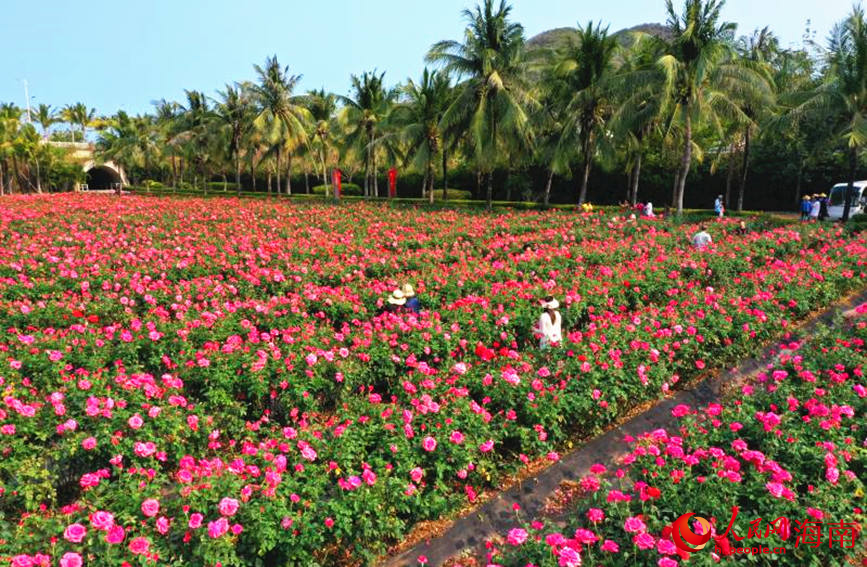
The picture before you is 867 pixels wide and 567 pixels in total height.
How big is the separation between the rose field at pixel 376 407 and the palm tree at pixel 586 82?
48.1 feet

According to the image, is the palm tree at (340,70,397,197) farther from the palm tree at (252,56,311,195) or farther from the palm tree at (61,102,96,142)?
the palm tree at (61,102,96,142)

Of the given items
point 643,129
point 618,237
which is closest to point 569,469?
point 618,237

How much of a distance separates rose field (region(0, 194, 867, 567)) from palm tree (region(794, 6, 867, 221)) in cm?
1075

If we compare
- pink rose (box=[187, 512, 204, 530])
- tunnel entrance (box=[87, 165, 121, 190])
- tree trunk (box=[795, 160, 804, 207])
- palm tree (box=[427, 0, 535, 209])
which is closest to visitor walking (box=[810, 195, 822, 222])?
tree trunk (box=[795, 160, 804, 207])

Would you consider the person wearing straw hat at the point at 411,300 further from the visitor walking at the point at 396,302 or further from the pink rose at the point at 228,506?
the pink rose at the point at 228,506

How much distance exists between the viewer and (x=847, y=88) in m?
18.6

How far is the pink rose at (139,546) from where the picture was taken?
117 inches

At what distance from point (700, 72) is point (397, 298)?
54.8 ft

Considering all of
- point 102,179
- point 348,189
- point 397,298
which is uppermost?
point 102,179

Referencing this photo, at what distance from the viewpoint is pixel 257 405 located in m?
5.71

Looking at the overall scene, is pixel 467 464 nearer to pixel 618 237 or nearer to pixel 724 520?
pixel 724 520

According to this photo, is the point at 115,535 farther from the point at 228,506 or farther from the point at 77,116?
the point at 77,116

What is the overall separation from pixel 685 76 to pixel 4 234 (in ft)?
76.4

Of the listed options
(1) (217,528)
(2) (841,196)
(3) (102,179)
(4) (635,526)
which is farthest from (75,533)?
(3) (102,179)
